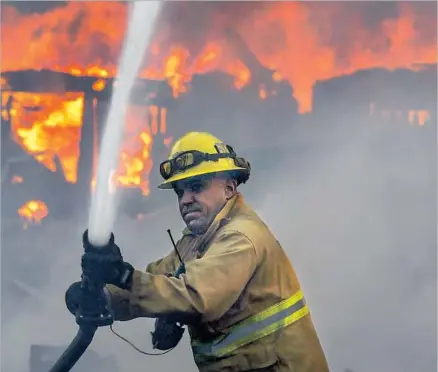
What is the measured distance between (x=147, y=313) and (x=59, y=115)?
3.77 m

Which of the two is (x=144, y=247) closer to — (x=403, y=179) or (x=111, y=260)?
(x=403, y=179)

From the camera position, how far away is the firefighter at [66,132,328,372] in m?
2.59

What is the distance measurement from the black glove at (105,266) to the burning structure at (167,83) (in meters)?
3.36

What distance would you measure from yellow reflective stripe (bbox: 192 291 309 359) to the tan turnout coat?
23mm

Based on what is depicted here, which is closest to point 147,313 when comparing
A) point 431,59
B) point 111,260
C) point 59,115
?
point 111,260

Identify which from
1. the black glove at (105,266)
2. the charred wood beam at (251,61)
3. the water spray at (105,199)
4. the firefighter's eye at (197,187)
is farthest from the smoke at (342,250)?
the black glove at (105,266)

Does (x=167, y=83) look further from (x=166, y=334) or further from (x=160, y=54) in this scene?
(x=166, y=334)

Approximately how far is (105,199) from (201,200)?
1.83 feet

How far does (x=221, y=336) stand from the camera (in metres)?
2.90

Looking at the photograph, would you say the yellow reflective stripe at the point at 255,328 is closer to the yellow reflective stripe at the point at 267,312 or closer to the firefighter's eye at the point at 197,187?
the yellow reflective stripe at the point at 267,312

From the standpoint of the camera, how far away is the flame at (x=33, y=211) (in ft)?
19.4

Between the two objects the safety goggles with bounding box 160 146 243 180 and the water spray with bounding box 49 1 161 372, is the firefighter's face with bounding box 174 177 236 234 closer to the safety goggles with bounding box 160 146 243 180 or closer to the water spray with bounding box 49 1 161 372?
the safety goggles with bounding box 160 146 243 180

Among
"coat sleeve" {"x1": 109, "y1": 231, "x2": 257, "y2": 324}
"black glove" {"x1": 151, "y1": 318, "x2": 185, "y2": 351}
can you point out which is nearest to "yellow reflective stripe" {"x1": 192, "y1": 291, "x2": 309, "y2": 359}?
"coat sleeve" {"x1": 109, "y1": 231, "x2": 257, "y2": 324}

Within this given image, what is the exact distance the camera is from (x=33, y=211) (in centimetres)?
591
